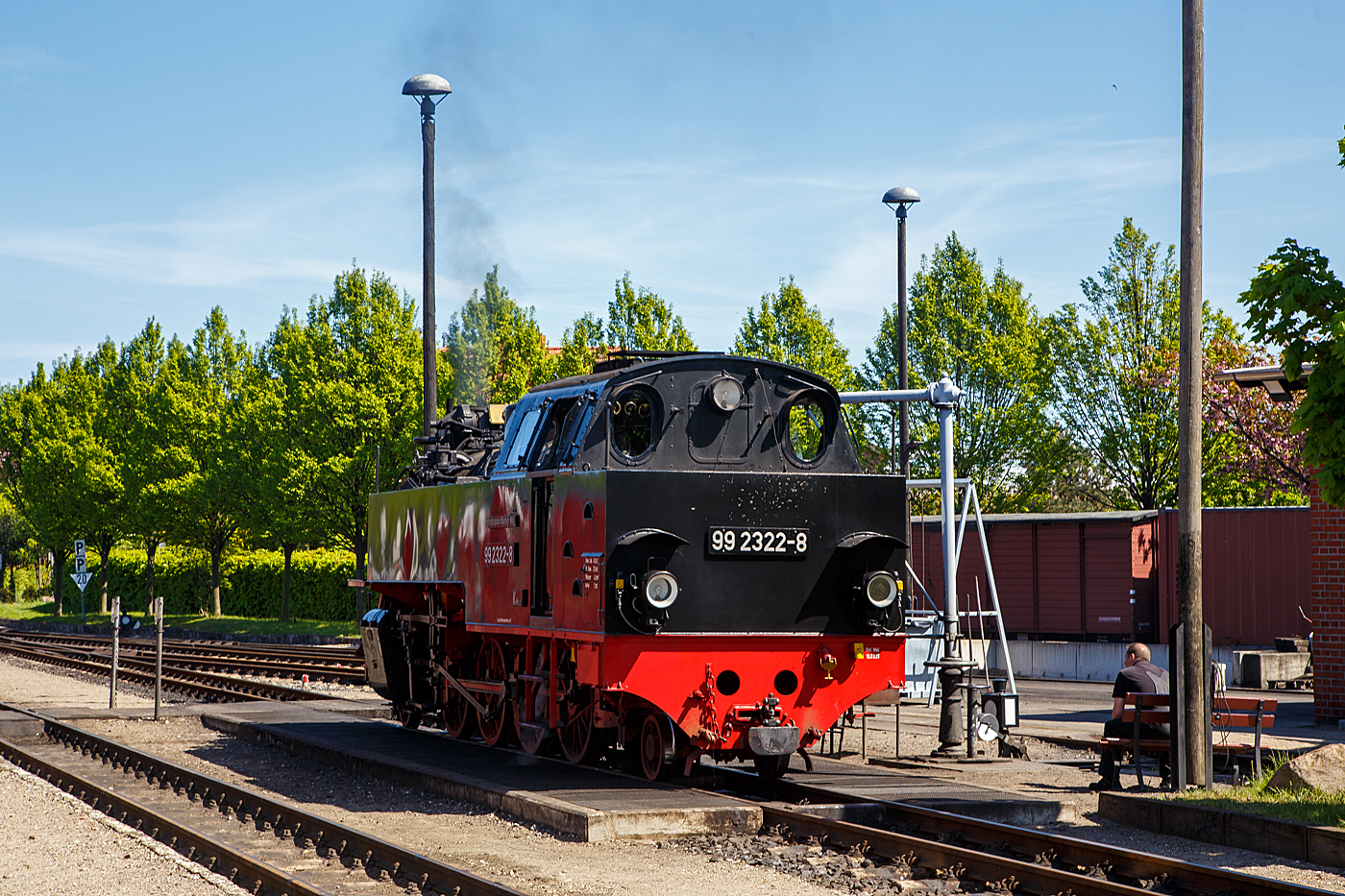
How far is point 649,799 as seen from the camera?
988 cm

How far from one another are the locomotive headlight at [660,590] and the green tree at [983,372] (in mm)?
22493

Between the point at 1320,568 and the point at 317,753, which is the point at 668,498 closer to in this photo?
the point at 317,753

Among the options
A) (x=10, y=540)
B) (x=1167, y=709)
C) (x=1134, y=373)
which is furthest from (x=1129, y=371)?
(x=10, y=540)

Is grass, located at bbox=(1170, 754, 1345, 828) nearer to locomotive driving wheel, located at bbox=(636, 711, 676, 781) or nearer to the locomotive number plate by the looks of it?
the locomotive number plate

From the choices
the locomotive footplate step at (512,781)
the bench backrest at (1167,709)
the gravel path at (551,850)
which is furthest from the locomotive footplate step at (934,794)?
the bench backrest at (1167,709)

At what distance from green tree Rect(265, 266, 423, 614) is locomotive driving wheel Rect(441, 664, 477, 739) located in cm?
2026

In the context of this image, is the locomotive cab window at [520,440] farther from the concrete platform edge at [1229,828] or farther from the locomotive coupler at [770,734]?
the concrete platform edge at [1229,828]

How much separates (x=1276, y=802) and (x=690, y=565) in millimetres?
4438

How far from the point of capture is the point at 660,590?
10.3m

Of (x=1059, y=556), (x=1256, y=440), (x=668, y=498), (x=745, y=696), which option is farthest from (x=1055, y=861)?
(x=1256, y=440)

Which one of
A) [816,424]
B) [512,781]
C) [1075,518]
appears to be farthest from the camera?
[1075,518]

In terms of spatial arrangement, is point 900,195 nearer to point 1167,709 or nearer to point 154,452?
point 1167,709

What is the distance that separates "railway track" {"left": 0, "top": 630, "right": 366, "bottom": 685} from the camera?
24625 millimetres

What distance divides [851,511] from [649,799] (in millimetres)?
2829
